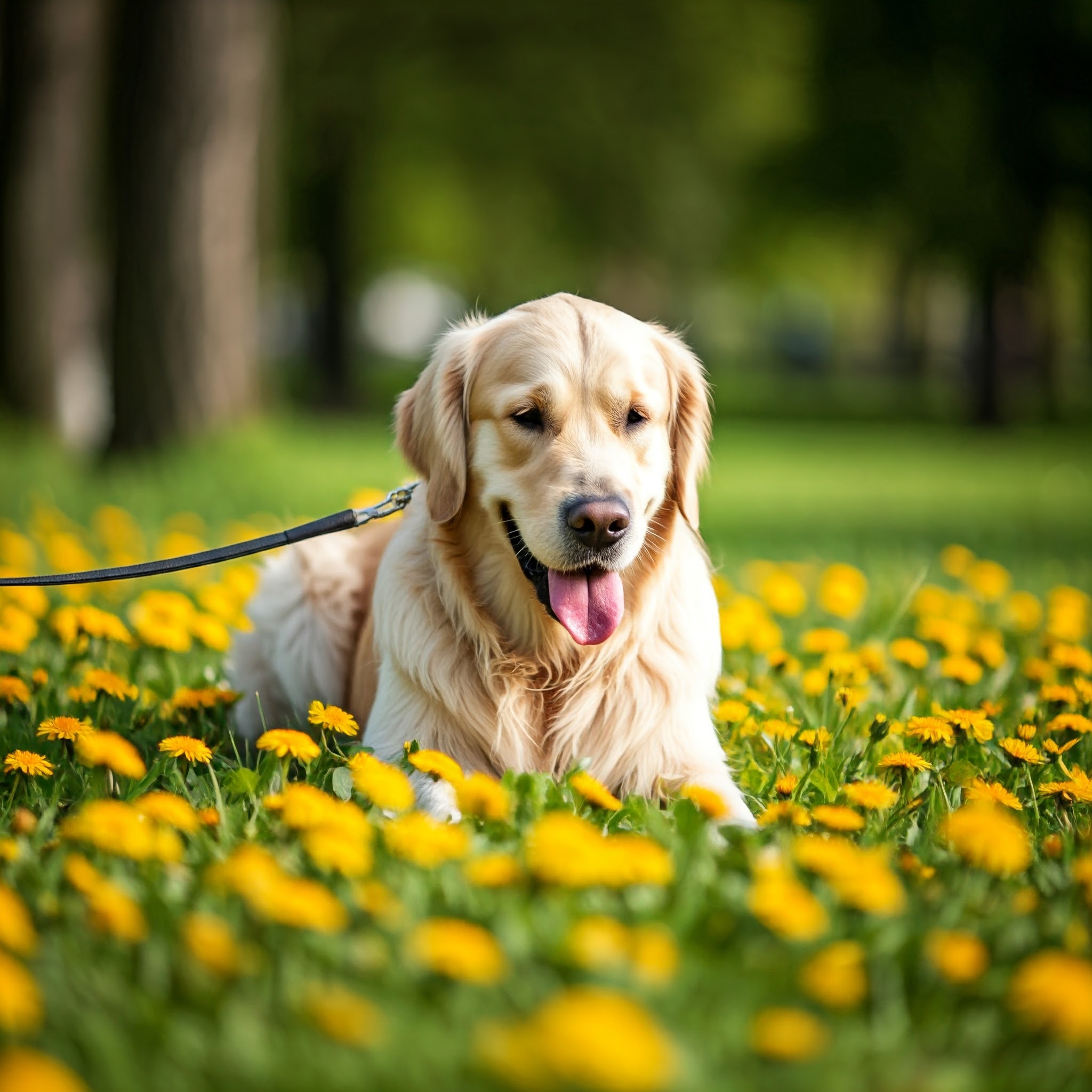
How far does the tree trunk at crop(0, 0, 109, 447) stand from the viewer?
39.5 ft

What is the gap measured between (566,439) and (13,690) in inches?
63.7

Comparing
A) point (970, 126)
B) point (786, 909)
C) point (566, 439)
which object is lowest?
point (786, 909)

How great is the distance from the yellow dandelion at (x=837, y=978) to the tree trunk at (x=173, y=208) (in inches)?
330

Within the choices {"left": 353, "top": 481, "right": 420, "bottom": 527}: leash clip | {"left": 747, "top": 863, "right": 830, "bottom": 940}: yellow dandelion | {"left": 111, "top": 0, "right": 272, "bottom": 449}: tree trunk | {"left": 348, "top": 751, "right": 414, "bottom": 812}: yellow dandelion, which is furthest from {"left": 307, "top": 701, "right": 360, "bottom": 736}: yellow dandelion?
{"left": 111, "top": 0, "right": 272, "bottom": 449}: tree trunk

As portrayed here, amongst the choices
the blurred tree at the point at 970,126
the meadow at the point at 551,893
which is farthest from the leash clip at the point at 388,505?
the blurred tree at the point at 970,126

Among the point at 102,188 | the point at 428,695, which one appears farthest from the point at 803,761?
the point at 102,188

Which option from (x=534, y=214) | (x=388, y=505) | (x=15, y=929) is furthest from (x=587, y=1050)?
(x=534, y=214)

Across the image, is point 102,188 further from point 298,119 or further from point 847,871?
point 847,871

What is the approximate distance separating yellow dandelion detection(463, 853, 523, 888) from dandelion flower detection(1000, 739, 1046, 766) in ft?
4.97

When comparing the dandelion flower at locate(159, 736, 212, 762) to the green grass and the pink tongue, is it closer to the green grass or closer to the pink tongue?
the pink tongue

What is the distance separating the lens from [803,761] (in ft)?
10.8

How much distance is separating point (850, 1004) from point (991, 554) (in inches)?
275

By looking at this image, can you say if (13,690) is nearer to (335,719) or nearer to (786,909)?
(335,719)

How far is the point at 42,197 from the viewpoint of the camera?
12.1 metres
